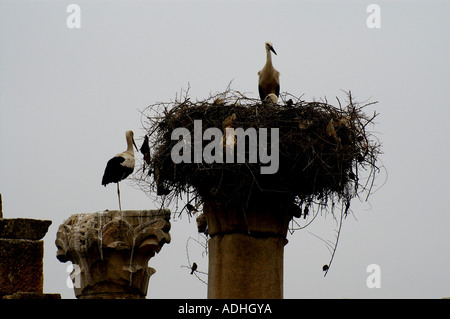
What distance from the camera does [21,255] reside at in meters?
10.6

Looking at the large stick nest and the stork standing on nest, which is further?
the stork standing on nest

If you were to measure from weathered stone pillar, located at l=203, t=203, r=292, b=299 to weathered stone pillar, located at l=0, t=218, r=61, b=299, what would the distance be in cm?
191

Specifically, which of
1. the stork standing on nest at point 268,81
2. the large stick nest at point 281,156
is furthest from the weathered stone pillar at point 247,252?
the stork standing on nest at point 268,81

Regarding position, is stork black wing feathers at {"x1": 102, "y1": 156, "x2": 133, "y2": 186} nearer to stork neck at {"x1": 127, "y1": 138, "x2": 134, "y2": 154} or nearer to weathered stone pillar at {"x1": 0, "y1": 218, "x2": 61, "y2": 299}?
stork neck at {"x1": 127, "y1": 138, "x2": 134, "y2": 154}

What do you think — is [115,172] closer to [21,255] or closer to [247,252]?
[247,252]

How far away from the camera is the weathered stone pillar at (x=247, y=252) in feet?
37.5

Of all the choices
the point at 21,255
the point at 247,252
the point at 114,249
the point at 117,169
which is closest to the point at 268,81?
the point at 117,169

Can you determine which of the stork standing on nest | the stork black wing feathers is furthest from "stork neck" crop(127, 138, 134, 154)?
the stork standing on nest

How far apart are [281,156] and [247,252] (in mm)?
1056

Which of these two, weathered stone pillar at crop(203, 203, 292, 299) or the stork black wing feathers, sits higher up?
the stork black wing feathers

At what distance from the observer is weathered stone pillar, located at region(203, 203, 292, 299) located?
11430 mm

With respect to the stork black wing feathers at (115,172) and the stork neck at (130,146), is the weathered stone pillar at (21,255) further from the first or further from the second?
the stork neck at (130,146)

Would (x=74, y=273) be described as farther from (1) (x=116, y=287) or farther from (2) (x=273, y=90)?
(2) (x=273, y=90)
